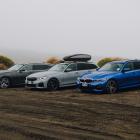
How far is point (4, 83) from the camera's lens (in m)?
22.2

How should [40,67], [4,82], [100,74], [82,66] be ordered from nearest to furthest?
[100,74], [4,82], [82,66], [40,67]

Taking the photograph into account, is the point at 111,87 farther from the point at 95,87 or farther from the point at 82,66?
the point at 82,66

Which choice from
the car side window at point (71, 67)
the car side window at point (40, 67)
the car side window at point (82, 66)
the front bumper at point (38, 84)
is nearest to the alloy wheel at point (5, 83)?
the front bumper at point (38, 84)

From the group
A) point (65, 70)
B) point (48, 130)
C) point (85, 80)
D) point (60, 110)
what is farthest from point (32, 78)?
point (48, 130)

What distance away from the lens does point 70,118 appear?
11.4 m

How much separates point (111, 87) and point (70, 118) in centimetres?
716

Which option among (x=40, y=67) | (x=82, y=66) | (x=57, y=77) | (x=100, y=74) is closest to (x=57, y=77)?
(x=57, y=77)

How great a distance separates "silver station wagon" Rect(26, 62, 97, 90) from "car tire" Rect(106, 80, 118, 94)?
11.6 ft

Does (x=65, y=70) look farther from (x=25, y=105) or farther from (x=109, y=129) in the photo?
(x=109, y=129)

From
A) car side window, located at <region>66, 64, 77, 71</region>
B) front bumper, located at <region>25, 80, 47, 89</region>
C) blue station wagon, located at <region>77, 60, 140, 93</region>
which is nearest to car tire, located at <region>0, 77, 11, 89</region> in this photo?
front bumper, located at <region>25, 80, 47, 89</region>

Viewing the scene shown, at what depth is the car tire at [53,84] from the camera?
67.4ft

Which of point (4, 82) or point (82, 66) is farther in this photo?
point (82, 66)

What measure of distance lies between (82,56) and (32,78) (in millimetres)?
7618

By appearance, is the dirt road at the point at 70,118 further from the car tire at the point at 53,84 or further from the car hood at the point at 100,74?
the car tire at the point at 53,84
